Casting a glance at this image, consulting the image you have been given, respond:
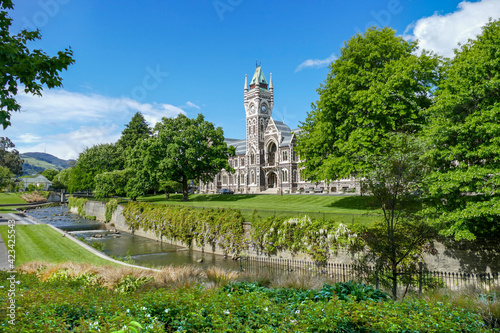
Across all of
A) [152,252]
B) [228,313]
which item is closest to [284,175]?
[152,252]

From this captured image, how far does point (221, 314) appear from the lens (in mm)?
7137

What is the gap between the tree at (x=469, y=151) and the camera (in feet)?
44.4

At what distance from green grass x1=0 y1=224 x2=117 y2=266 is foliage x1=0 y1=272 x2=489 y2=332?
435 inches

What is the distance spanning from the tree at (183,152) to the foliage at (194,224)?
1022cm

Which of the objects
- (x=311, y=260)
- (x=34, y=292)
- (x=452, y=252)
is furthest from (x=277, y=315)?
(x=311, y=260)

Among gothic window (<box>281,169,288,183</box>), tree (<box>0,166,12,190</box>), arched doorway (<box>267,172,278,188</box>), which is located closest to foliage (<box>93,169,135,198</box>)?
gothic window (<box>281,169,288,183</box>)

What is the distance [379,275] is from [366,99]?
1453 centimetres

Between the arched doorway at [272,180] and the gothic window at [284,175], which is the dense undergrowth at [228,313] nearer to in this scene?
the gothic window at [284,175]

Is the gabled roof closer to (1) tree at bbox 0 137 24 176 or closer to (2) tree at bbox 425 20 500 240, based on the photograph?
(2) tree at bbox 425 20 500 240

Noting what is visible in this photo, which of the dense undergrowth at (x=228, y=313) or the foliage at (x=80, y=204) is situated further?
the foliage at (x=80, y=204)

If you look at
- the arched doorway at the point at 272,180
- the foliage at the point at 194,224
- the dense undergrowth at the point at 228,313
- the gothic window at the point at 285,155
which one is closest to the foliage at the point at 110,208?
the foliage at the point at 194,224

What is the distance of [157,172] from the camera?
47.8m

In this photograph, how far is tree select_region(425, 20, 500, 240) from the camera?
13.5m

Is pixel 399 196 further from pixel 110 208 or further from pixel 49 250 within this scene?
pixel 110 208
